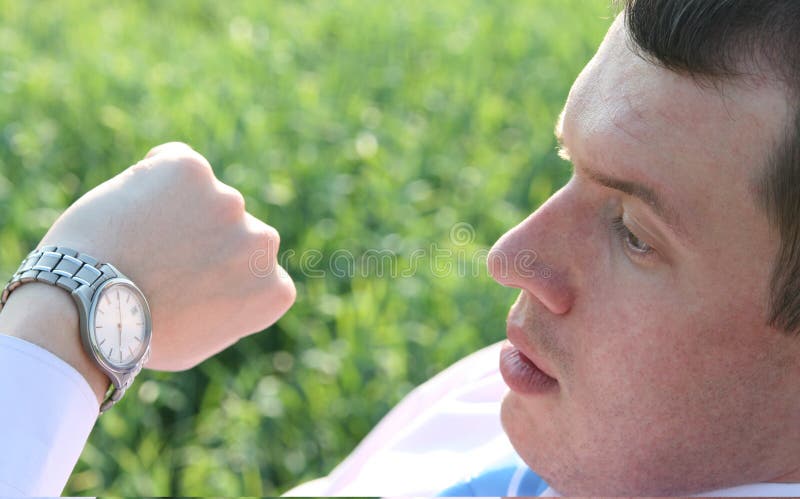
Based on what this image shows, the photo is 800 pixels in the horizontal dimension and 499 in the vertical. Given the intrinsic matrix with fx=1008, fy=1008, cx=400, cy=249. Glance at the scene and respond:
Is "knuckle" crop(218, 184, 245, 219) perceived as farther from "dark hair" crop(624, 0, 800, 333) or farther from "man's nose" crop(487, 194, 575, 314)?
"dark hair" crop(624, 0, 800, 333)

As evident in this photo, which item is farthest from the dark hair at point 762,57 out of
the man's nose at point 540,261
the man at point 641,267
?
the man's nose at point 540,261

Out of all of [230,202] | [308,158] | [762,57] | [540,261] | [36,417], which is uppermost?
[762,57]

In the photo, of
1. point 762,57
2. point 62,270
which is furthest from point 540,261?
point 62,270

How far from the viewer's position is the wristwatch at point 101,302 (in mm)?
1292

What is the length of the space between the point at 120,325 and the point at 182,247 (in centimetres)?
16

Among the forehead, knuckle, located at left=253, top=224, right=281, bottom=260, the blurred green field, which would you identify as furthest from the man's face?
the blurred green field

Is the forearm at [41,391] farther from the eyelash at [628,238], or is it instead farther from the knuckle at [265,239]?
the eyelash at [628,238]

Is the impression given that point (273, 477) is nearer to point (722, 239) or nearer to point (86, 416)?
point (86, 416)

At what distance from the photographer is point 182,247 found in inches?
56.6

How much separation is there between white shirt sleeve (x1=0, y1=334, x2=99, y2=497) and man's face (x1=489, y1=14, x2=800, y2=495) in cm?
58

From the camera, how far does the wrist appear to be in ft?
4.14

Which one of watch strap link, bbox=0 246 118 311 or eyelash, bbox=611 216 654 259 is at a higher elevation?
eyelash, bbox=611 216 654 259

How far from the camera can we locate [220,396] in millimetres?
2799

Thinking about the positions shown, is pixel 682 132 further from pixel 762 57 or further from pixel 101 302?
pixel 101 302
